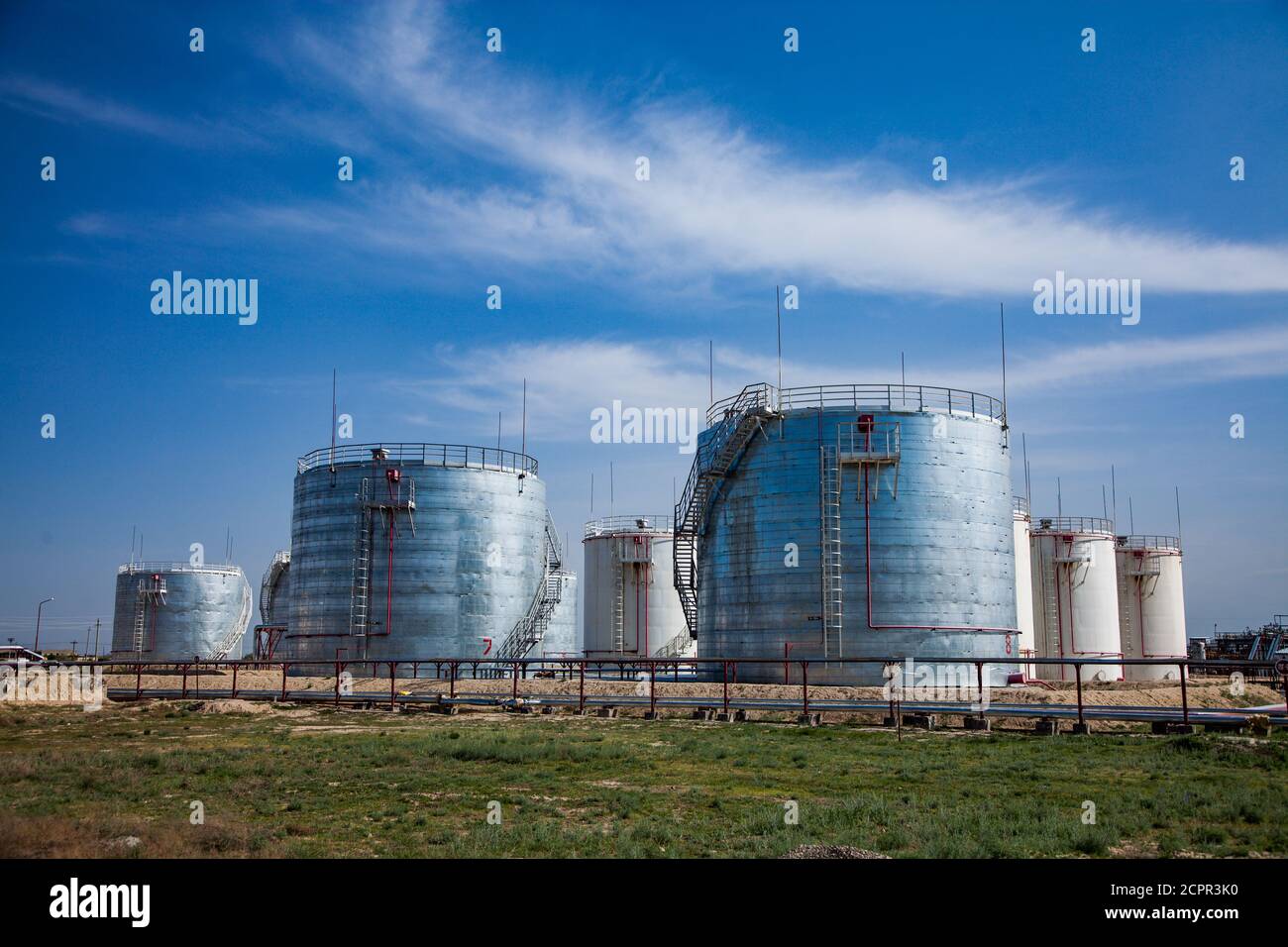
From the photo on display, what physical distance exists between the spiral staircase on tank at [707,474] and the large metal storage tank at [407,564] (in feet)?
30.5

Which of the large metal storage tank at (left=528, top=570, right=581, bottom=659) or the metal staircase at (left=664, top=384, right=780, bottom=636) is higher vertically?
the metal staircase at (left=664, top=384, right=780, bottom=636)

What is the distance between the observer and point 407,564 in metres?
47.4

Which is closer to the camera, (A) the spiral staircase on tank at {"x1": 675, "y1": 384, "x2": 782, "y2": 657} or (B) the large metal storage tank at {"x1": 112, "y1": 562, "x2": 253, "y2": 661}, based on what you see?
(A) the spiral staircase on tank at {"x1": 675, "y1": 384, "x2": 782, "y2": 657}

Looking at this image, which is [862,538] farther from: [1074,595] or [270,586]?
[270,586]

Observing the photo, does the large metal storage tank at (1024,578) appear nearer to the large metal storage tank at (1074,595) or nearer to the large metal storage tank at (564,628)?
the large metal storage tank at (1074,595)

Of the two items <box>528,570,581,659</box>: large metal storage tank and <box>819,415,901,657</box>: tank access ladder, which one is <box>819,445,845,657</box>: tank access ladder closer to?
<box>819,415,901,657</box>: tank access ladder

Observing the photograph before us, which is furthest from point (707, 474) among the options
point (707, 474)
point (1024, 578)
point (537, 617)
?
point (1024, 578)

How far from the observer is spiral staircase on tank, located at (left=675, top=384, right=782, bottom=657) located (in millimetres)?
39844

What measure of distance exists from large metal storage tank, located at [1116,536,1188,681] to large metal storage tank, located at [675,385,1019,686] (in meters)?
28.2

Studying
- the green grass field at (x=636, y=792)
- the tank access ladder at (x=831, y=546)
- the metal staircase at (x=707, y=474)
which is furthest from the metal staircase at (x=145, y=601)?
the tank access ladder at (x=831, y=546)

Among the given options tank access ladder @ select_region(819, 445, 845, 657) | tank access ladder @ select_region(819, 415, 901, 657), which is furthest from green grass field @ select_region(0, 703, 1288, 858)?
tank access ladder @ select_region(819, 415, 901, 657)

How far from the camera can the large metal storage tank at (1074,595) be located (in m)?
56.5

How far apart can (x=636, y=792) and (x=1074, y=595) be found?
154 feet

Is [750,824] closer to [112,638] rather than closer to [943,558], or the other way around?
[943,558]
